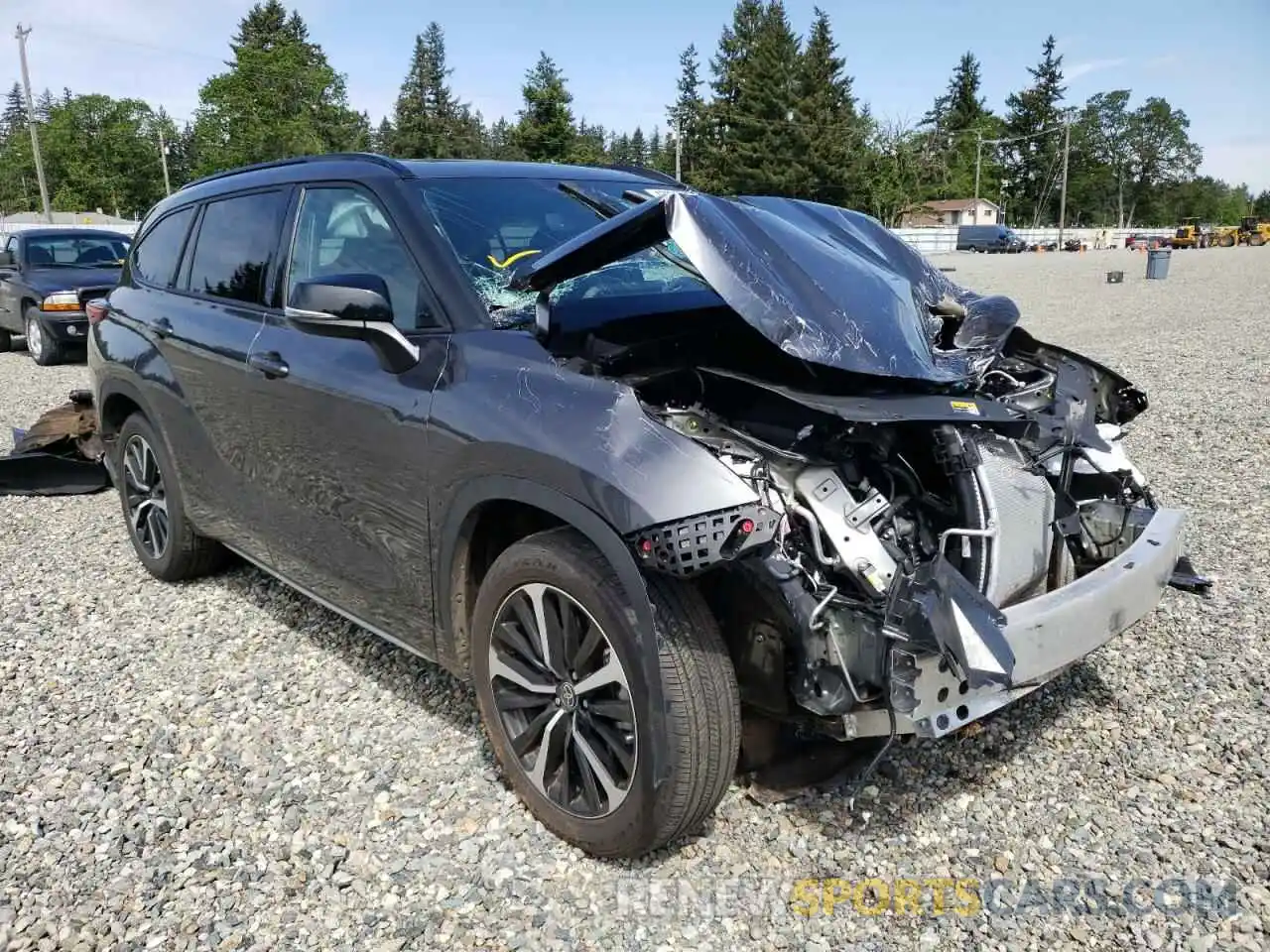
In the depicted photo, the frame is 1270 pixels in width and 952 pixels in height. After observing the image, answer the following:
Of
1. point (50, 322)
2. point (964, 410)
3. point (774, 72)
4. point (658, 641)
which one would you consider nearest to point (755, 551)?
point (658, 641)

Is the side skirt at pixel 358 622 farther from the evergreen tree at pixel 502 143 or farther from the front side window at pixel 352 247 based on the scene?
the evergreen tree at pixel 502 143

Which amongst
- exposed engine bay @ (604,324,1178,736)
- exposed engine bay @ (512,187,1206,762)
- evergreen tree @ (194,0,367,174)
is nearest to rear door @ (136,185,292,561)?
exposed engine bay @ (512,187,1206,762)

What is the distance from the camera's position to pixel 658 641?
244 cm

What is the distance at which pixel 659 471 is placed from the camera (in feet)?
7.84

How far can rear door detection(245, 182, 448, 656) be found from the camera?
121 inches

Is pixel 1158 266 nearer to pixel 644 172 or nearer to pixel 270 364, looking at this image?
pixel 644 172

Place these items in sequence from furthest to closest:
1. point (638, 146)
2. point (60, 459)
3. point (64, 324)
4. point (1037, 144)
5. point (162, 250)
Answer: point (638, 146) → point (1037, 144) → point (64, 324) → point (60, 459) → point (162, 250)

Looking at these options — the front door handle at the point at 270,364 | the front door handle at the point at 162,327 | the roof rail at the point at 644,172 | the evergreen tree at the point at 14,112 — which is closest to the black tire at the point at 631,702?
the front door handle at the point at 270,364

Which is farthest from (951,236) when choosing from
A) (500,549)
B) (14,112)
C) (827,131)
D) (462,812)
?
(14,112)

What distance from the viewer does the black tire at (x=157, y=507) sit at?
4.73 metres

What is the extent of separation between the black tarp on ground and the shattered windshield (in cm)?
457

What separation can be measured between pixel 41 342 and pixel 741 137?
215 feet

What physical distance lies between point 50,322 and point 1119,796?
13469 millimetres

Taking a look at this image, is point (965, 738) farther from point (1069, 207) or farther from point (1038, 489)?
point (1069, 207)
